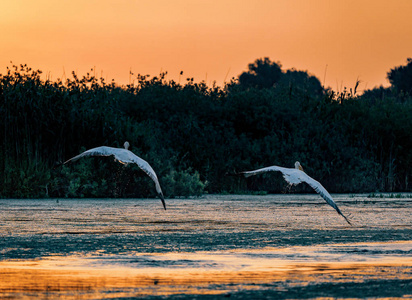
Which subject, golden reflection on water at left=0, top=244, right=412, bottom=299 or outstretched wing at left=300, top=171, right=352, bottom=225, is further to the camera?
outstretched wing at left=300, top=171, right=352, bottom=225

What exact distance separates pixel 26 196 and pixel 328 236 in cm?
1285

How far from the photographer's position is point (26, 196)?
25656 millimetres

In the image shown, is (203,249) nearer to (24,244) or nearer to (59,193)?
(24,244)

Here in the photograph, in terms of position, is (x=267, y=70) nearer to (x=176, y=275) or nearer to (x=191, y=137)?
(x=191, y=137)

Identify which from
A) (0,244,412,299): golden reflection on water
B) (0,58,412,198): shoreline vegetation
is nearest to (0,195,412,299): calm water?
(0,244,412,299): golden reflection on water

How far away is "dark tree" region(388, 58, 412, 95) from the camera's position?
302 ft

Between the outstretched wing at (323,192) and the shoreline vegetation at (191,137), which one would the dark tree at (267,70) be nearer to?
the shoreline vegetation at (191,137)

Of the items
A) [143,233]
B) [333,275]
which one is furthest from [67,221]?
[333,275]

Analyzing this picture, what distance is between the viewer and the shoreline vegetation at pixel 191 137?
26297 mm

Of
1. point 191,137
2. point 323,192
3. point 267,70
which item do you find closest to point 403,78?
point 267,70

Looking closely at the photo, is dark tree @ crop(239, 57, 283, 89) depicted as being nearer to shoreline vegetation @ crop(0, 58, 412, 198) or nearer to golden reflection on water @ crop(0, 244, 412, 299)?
shoreline vegetation @ crop(0, 58, 412, 198)

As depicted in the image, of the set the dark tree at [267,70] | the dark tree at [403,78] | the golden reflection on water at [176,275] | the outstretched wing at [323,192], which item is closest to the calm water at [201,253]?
the golden reflection on water at [176,275]

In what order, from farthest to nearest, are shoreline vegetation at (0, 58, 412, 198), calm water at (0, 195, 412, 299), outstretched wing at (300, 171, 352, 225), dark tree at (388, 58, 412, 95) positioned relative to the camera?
dark tree at (388, 58, 412, 95)
shoreline vegetation at (0, 58, 412, 198)
outstretched wing at (300, 171, 352, 225)
calm water at (0, 195, 412, 299)

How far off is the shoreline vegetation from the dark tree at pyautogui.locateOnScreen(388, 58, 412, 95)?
2211 inches
